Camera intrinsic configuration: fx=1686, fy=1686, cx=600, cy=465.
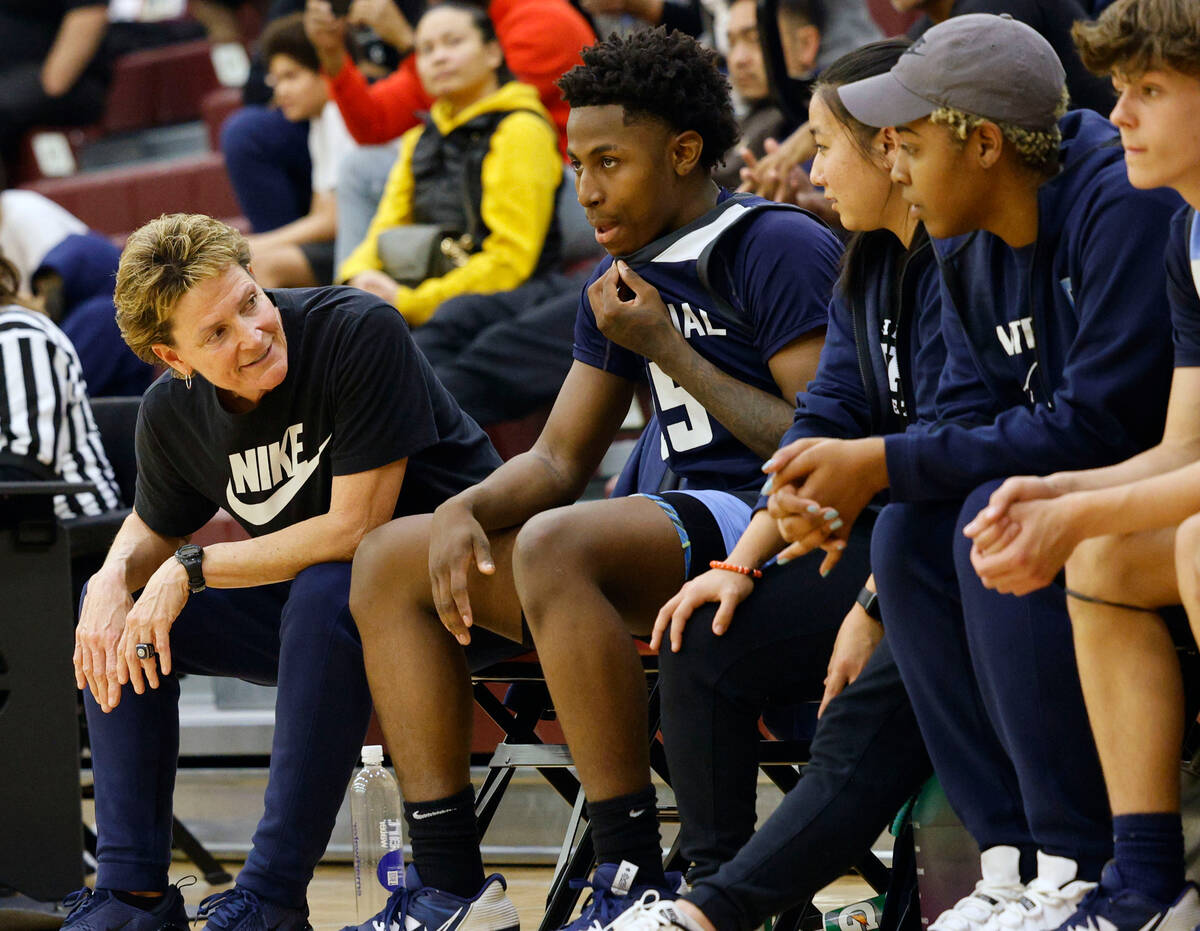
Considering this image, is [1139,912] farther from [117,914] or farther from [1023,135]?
[117,914]

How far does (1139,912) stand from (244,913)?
4.09 feet

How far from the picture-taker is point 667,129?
8.17 ft

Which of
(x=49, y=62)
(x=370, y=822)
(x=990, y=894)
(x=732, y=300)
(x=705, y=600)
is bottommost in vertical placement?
(x=370, y=822)

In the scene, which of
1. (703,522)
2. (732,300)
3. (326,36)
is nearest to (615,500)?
(703,522)

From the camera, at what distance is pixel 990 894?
1821 millimetres

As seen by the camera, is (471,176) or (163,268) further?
(471,176)

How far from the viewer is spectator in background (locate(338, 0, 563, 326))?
13.5 ft

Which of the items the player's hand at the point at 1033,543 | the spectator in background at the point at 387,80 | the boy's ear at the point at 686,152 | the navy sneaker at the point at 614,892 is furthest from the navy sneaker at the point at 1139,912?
the spectator in background at the point at 387,80

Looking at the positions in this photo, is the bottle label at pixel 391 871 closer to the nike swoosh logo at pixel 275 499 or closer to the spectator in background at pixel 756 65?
the nike swoosh logo at pixel 275 499

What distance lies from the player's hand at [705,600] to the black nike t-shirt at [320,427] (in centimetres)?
62

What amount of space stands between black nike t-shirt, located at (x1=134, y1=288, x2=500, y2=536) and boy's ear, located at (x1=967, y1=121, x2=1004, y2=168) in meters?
1.00

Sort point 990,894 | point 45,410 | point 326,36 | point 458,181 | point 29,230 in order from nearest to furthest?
point 990,894 → point 45,410 → point 458,181 → point 326,36 → point 29,230

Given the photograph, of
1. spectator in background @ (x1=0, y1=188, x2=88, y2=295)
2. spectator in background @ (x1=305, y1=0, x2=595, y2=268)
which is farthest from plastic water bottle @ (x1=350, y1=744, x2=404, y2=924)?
spectator in background @ (x1=0, y1=188, x2=88, y2=295)

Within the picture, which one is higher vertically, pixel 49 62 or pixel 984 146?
pixel 984 146
